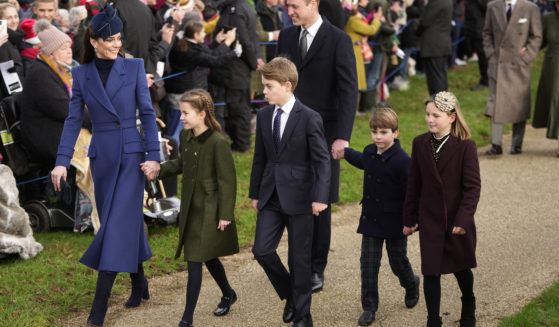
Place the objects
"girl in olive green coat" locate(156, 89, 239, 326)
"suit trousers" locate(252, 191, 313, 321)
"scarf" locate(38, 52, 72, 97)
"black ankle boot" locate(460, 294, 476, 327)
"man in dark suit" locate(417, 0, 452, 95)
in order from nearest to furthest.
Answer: "black ankle boot" locate(460, 294, 476, 327) < "suit trousers" locate(252, 191, 313, 321) < "girl in olive green coat" locate(156, 89, 239, 326) < "scarf" locate(38, 52, 72, 97) < "man in dark suit" locate(417, 0, 452, 95)

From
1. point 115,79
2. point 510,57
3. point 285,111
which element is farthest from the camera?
point 510,57

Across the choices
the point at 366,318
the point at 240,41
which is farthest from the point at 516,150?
the point at 366,318

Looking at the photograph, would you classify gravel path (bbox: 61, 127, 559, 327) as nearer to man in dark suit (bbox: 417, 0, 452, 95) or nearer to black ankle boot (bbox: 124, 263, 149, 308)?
black ankle boot (bbox: 124, 263, 149, 308)

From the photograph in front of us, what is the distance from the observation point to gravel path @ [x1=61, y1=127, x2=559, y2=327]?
602cm

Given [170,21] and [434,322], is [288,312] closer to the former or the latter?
[434,322]

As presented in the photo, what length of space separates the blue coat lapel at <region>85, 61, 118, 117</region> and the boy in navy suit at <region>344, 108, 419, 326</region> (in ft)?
6.12

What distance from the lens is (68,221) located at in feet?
27.3

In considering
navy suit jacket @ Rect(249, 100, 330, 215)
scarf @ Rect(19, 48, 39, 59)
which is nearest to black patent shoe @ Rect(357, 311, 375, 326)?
navy suit jacket @ Rect(249, 100, 330, 215)

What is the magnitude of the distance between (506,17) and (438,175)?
6.59 m

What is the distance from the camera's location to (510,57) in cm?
1127

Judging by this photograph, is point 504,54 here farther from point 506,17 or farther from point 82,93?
point 82,93

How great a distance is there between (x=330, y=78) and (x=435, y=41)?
25.6 ft

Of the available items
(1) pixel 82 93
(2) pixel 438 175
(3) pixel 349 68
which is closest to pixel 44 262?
(1) pixel 82 93

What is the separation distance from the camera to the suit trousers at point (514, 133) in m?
11.5
